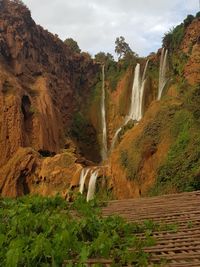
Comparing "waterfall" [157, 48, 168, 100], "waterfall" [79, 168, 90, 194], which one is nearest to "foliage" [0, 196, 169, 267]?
"waterfall" [79, 168, 90, 194]

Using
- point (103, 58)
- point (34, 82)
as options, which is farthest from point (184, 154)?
point (103, 58)

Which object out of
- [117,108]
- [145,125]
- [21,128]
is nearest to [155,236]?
[145,125]

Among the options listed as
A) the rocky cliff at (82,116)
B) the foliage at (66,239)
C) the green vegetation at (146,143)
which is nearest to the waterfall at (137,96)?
the rocky cliff at (82,116)

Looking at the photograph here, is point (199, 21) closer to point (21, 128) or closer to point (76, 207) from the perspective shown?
point (21, 128)

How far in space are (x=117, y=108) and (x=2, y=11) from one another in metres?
11.9

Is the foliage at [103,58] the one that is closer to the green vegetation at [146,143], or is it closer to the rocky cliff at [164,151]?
the rocky cliff at [164,151]

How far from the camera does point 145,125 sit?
1967 centimetres

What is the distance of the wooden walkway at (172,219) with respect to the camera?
14.7 feet

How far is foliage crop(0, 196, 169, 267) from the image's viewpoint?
14.3 ft

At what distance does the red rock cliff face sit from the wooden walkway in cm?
2149

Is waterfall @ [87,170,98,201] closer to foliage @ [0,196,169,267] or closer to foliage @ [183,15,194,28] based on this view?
foliage @ [0,196,169,267]

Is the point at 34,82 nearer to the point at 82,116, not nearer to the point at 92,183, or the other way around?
the point at 82,116

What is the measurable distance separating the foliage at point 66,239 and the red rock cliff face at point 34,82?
22.9m

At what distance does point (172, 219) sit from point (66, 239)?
2.04m
